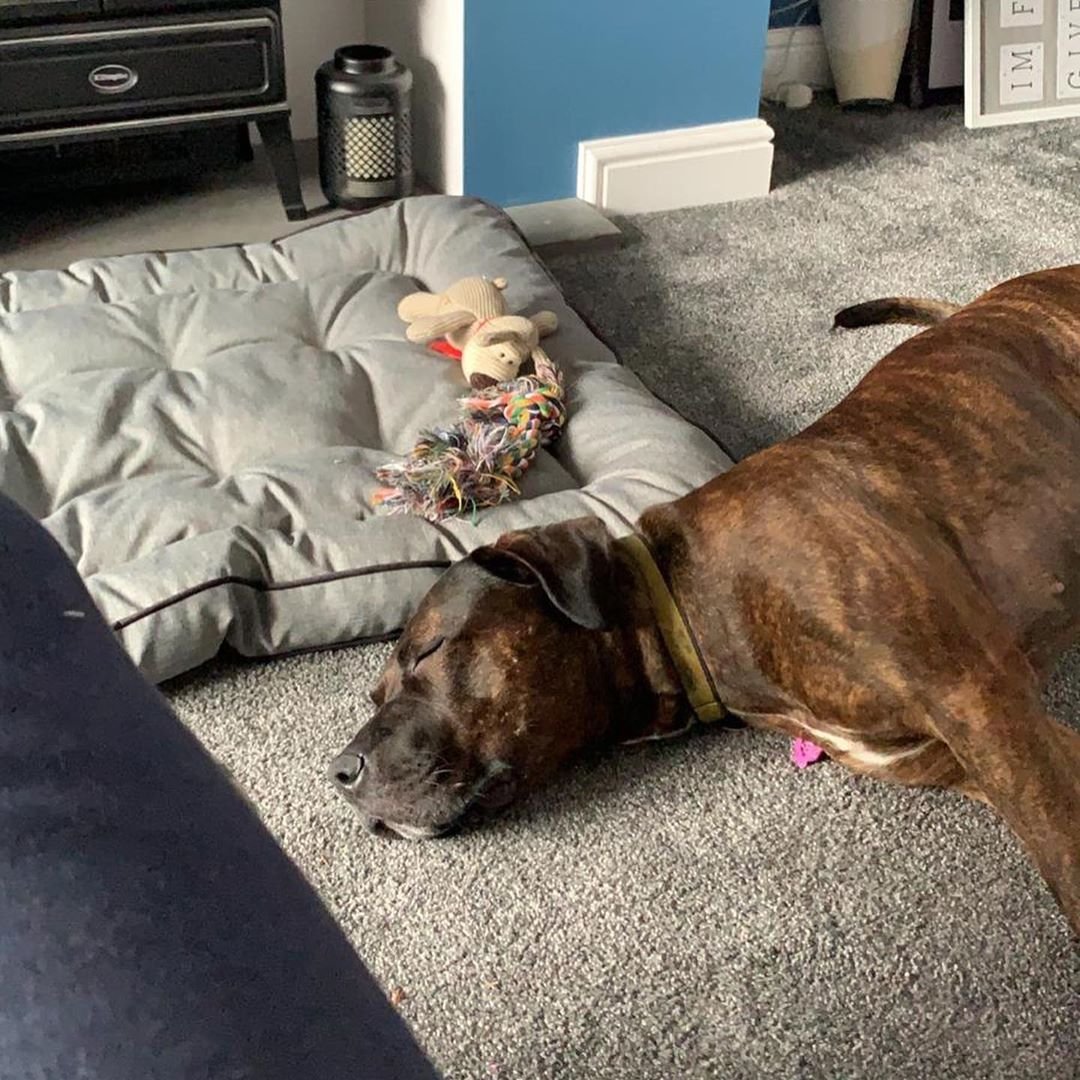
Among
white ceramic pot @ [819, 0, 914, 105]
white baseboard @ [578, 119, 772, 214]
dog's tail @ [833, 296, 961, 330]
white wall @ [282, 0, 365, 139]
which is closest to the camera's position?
dog's tail @ [833, 296, 961, 330]

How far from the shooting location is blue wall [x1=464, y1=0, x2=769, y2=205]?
2574 millimetres

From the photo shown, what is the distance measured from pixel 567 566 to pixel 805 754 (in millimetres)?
390

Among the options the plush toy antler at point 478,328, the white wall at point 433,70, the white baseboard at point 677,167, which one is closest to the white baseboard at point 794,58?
the white baseboard at point 677,167

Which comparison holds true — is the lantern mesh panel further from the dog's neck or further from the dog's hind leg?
the dog's hind leg

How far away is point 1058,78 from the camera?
3.36 m

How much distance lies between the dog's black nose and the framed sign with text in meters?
2.67

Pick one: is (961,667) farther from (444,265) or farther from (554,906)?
(444,265)

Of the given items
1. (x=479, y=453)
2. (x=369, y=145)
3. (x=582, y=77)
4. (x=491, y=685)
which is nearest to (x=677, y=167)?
(x=582, y=77)

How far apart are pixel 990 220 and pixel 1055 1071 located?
2092 mm

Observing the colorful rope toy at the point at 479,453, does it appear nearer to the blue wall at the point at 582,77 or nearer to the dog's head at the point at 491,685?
the dog's head at the point at 491,685

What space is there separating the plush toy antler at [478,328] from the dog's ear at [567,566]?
0.57m

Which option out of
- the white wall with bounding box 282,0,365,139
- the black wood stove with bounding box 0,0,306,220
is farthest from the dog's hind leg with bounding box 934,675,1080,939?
the white wall with bounding box 282,0,365,139

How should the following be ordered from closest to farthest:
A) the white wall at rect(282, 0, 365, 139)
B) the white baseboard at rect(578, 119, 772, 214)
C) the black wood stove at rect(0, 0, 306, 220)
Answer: the black wood stove at rect(0, 0, 306, 220)
the white baseboard at rect(578, 119, 772, 214)
the white wall at rect(282, 0, 365, 139)

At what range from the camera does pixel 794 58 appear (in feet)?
11.4
